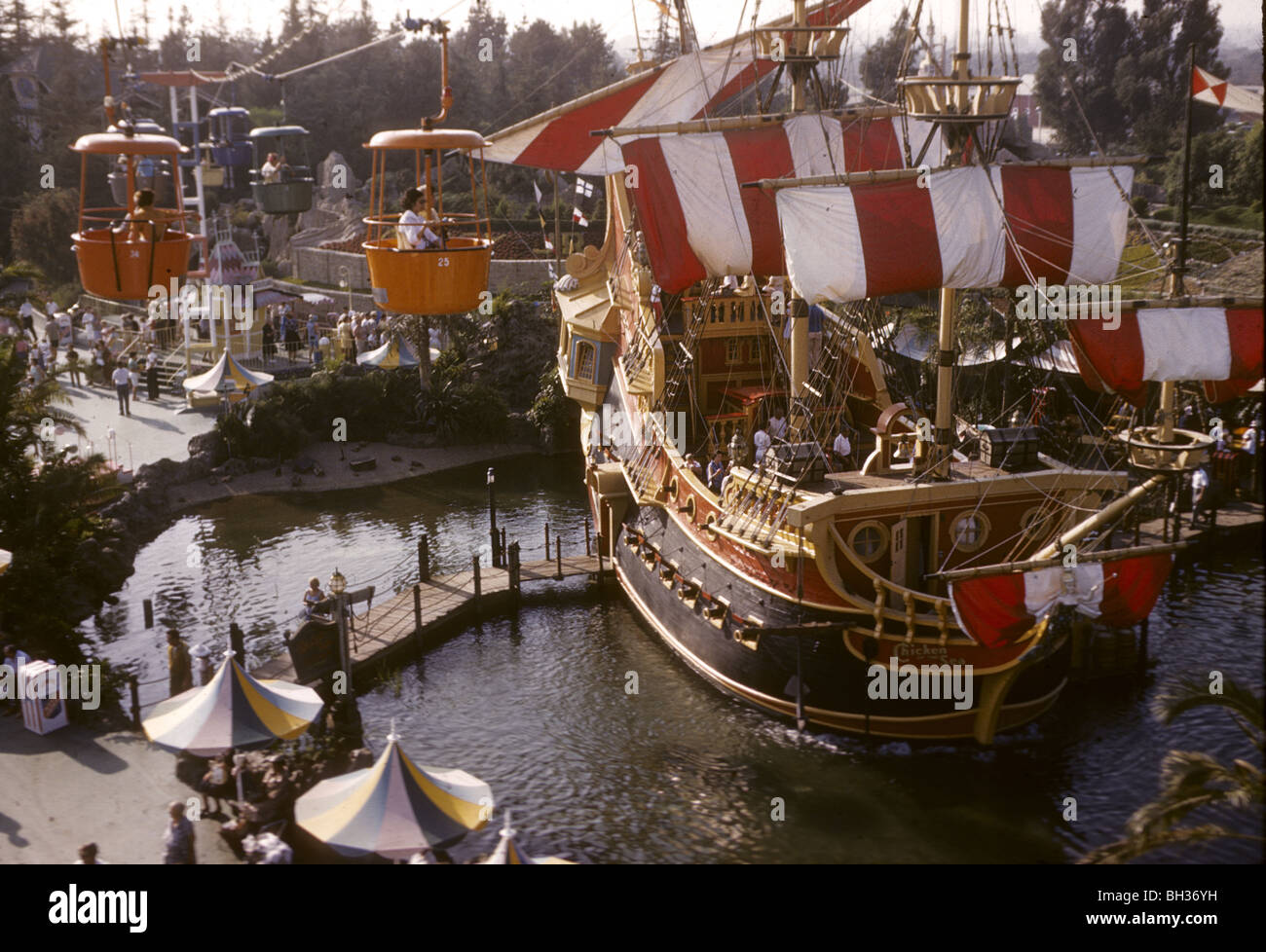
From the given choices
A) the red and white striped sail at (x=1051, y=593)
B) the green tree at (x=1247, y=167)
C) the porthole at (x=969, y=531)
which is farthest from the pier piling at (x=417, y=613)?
the green tree at (x=1247, y=167)

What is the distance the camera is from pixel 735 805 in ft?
64.0

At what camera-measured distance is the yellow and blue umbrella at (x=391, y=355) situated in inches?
1611

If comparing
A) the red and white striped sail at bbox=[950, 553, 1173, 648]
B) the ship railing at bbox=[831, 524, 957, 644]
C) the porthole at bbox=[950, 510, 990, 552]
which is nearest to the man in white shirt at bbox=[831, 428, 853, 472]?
the porthole at bbox=[950, 510, 990, 552]

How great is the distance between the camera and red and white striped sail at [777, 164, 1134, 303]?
20.3m

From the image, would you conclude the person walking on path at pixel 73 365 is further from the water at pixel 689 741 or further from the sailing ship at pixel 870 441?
the sailing ship at pixel 870 441

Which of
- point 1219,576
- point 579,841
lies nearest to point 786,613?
point 579,841

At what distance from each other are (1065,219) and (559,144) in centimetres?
1271

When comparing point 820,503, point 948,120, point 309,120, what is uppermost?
point 309,120

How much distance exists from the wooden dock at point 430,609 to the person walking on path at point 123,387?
1548 centimetres

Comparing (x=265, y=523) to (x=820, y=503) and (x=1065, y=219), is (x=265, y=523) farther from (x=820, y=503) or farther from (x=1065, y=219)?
(x=1065, y=219)

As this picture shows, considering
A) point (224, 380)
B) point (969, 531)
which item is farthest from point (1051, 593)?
point (224, 380)

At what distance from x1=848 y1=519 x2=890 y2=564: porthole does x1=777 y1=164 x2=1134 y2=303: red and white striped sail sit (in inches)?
147

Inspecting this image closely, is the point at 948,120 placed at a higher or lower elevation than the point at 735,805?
higher

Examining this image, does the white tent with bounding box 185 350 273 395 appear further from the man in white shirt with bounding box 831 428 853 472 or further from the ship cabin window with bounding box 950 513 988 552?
the ship cabin window with bounding box 950 513 988 552
